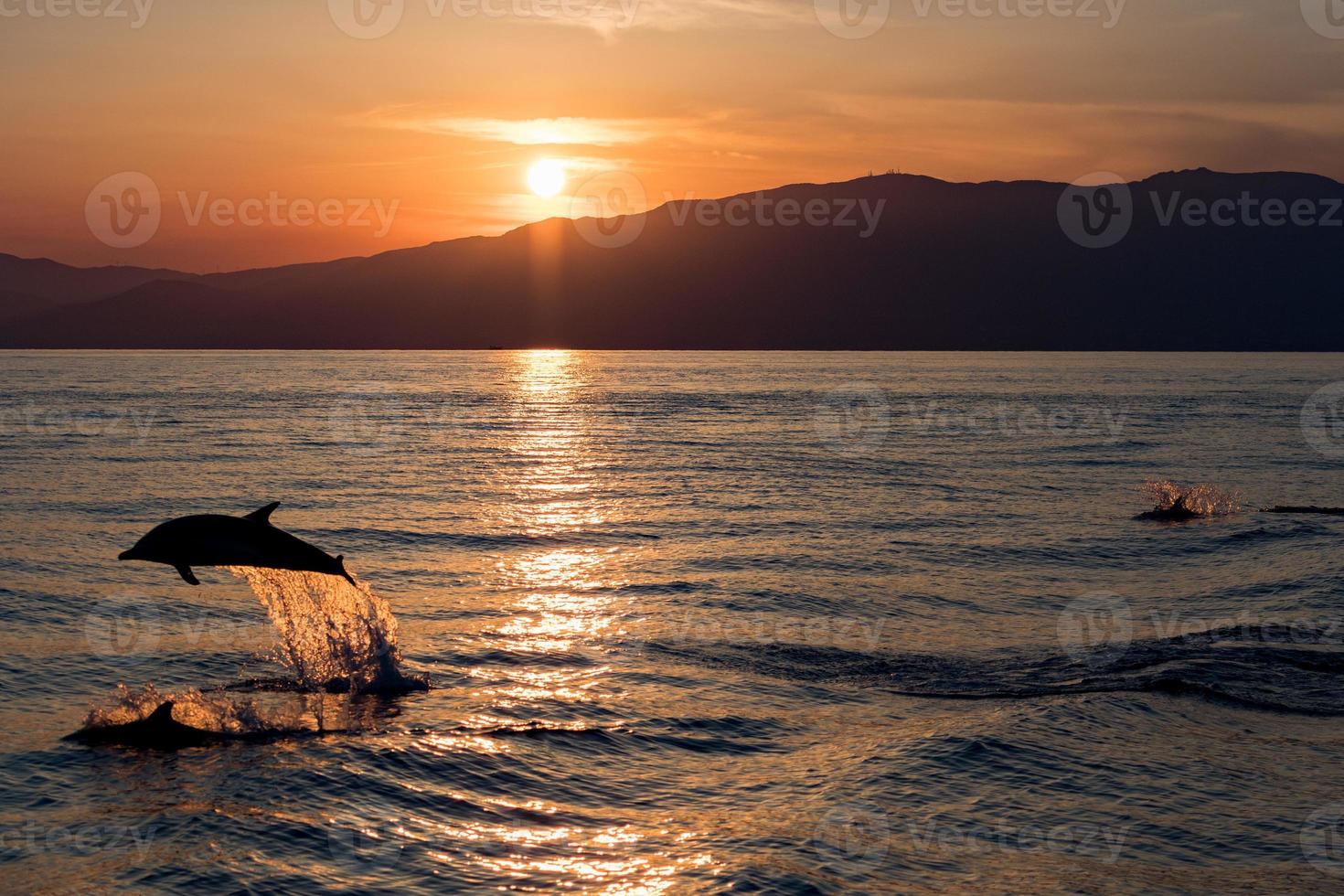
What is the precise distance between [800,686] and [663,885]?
756cm

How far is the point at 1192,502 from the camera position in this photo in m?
40.3

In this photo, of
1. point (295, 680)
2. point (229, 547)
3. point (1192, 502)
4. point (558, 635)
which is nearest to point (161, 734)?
point (229, 547)

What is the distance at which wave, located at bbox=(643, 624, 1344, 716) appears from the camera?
17938 mm

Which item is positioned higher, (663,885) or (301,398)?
(301,398)

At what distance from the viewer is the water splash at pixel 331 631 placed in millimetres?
18109

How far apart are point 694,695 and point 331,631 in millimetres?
6441

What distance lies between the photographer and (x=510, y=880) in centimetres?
1120

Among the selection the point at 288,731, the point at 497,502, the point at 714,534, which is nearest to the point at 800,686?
the point at 288,731

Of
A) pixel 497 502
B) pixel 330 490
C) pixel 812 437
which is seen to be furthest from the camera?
pixel 812 437

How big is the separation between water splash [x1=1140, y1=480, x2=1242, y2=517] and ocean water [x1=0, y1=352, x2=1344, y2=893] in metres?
1.06

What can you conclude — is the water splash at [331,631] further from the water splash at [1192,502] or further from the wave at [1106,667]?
the water splash at [1192,502]

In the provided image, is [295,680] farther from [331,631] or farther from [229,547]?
[229,547]

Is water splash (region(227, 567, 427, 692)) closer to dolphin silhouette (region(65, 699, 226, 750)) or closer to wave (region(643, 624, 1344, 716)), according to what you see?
dolphin silhouette (region(65, 699, 226, 750))

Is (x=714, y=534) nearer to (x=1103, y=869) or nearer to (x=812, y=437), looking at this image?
(x=1103, y=869)
